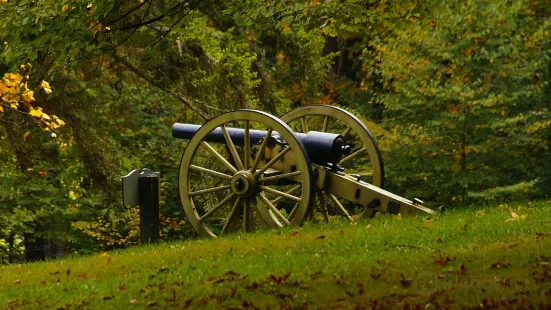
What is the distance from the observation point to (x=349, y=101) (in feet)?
86.1

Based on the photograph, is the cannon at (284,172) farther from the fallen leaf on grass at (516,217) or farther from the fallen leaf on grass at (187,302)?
the fallen leaf on grass at (187,302)

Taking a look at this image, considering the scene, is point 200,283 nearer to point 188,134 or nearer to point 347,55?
point 188,134

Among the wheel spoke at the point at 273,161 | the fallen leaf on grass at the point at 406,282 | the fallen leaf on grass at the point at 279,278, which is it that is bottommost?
the fallen leaf on grass at the point at 279,278

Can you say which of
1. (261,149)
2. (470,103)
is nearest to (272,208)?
(261,149)

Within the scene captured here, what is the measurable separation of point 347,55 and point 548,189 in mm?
16201

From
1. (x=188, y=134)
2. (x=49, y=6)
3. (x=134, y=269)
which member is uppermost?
(x=49, y=6)

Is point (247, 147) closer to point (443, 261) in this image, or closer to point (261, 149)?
point (261, 149)

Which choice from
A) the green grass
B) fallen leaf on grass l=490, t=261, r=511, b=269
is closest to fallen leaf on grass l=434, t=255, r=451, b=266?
the green grass

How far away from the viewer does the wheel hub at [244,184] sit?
34.0ft

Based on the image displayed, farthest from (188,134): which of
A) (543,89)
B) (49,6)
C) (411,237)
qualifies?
(543,89)

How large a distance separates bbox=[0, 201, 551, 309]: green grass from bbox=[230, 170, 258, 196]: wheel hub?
63 cm

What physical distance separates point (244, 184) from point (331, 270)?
3.18m

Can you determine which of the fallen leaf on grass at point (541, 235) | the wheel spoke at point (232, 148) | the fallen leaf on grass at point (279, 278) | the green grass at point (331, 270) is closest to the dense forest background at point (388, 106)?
the wheel spoke at point (232, 148)

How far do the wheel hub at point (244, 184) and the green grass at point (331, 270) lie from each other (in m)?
0.63
